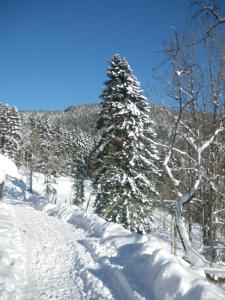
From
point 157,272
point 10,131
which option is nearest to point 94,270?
point 157,272

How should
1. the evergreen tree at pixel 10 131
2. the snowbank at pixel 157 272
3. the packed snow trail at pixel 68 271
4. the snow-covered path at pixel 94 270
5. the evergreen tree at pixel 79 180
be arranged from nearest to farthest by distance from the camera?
the snowbank at pixel 157 272 → the snow-covered path at pixel 94 270 → the packed snow trail at pixel 68 271 → the evergreen tree at pixel 10 131 → the evergreen tree at pixel 79 180

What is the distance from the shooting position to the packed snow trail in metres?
6.24

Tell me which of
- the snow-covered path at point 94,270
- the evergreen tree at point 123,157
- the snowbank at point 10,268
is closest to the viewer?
the snow-covered path at point 94,270

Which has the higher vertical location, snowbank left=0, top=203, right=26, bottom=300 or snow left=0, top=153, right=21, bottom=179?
snow left=0, top=153, right=21, bottom=179

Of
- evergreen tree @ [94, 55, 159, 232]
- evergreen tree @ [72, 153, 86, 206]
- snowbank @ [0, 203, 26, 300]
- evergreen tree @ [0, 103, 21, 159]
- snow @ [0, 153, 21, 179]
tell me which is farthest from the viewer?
evergreen tree @ [72, 153, 86, 206]

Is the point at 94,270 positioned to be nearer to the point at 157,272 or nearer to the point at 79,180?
the point at 157,272

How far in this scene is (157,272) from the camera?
636cm

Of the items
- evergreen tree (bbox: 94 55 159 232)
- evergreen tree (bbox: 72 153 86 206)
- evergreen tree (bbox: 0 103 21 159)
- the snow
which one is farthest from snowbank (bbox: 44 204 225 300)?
evergreen tree (bbox: 0 103 21 159)

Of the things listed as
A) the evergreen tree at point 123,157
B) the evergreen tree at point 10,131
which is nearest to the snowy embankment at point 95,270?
the evergreen tree at point 123,157

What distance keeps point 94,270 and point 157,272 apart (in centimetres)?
196

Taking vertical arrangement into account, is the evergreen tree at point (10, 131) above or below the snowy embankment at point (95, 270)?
Answer: above

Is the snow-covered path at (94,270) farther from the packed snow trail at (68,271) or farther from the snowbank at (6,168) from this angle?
the snowbank at (6,168)

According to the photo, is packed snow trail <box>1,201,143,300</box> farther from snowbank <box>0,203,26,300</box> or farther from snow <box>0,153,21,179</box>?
snow <box>0,153,21,179</box>

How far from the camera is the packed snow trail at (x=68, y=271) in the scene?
20.5 feet
